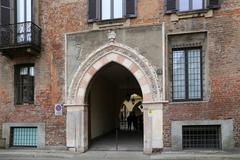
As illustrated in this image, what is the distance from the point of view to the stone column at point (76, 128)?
17703 mm

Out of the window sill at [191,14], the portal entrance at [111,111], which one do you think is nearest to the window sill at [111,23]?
the portal entrance at [111,111]

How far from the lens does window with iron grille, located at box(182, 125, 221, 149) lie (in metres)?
16.1

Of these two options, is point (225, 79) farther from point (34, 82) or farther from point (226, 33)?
point (34, 82)

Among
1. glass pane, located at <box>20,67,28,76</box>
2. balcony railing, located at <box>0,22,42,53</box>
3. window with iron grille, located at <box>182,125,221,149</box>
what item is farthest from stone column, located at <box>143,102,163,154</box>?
glass pane, located at <box>20,67,28,76</box>

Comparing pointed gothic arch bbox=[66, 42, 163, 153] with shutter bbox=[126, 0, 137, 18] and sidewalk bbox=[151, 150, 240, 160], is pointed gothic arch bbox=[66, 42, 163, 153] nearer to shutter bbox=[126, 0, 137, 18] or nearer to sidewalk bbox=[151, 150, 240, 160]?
sidewalk bbox=[151, 150, 240, 160]

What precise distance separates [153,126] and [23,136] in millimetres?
→ 6431

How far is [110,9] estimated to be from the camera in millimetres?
17828

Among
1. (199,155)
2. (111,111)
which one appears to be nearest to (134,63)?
(199,155)

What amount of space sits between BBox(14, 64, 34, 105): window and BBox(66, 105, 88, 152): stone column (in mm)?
2320

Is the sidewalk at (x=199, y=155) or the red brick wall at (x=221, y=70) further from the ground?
the red brick wall at (x=221, y=70)

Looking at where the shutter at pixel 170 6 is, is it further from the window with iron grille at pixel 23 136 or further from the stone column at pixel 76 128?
the window with iron grille at pixel 23 136

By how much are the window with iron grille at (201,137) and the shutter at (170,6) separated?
4.78m

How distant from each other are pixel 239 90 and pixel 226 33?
7.55 feet

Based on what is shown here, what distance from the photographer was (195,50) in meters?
16.7
